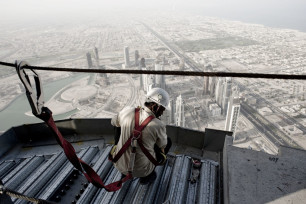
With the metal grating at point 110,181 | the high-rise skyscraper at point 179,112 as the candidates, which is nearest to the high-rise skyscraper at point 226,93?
the high-rise skyscraper at point 179,112

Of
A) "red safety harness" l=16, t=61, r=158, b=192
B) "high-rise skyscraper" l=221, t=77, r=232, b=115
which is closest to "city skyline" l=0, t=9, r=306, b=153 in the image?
"high-rise skyscraper" l=221, t=77, r=232, b=115

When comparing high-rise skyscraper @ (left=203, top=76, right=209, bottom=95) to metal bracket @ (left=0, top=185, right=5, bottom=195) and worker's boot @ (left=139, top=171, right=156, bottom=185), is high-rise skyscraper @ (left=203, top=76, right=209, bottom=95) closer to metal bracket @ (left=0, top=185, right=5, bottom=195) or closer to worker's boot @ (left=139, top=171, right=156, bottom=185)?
worker's boot @ (left=139, top=171, right=156, bottom=185)

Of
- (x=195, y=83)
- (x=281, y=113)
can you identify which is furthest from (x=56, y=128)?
(x=195, y=83)

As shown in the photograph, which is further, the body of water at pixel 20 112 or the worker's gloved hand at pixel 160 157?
the body of water at pixel 20 112

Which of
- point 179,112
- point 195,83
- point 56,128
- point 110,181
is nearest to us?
point 56,128

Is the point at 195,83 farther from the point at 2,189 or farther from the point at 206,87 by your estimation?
the point at 2,189

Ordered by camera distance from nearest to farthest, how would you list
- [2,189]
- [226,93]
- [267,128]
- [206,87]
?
[2,189] → [267,128] → [226,93] → [206,87]

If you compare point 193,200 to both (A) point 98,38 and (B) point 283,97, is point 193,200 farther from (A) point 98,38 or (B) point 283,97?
(A) point 98,38

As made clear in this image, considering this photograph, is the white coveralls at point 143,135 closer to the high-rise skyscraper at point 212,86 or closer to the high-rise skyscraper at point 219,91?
the high-rise skyscraper at point 219,91

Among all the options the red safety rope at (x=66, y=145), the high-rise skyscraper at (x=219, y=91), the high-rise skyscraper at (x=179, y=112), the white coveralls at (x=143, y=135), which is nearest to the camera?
the red safety rope at (x=66, y=145)

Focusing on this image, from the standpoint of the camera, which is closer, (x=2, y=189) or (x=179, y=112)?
(x=2, y=189)
